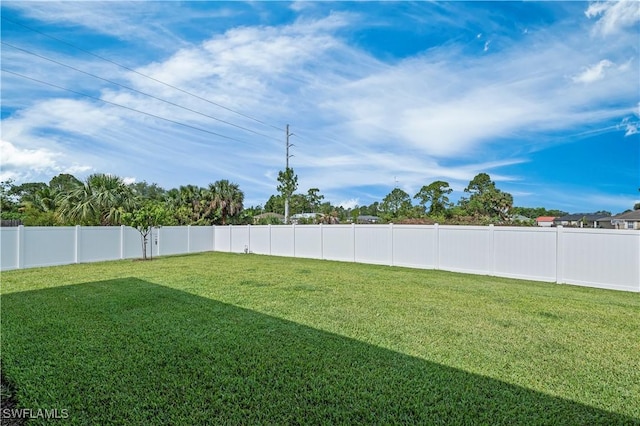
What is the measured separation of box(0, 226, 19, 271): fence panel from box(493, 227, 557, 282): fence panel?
1406 cm

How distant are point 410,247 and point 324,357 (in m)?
8.17

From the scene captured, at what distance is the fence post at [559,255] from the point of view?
7.89 meters

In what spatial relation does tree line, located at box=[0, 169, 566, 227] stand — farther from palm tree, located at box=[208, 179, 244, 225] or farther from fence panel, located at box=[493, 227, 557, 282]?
fence panel, located at box=[493, 227, 557, 282]

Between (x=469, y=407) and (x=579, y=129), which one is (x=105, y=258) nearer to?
(x=469, y=407)

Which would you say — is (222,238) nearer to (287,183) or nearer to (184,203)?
(184,203)

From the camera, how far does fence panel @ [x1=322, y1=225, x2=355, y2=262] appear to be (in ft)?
41.9

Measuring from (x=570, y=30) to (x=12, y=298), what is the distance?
46.5ft

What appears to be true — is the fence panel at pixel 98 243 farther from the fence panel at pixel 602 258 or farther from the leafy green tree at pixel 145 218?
the fence panel at pixel 602 258

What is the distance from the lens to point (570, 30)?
9109 millimetres

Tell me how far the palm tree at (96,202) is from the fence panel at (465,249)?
12549 millimetres

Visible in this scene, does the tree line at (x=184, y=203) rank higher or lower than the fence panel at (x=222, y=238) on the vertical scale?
higher

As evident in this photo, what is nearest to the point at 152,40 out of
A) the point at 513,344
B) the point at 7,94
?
the point at 7,94

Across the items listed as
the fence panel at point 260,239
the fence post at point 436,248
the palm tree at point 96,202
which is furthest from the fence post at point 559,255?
the palm tree at point 96,202

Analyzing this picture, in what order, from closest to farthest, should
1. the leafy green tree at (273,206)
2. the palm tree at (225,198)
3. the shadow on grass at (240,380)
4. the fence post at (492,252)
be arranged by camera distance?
the shadow on grass at (240,380)
the fence post at (492,252)
the palm tree at (225,198)
the leafy green tree at (273,206)
